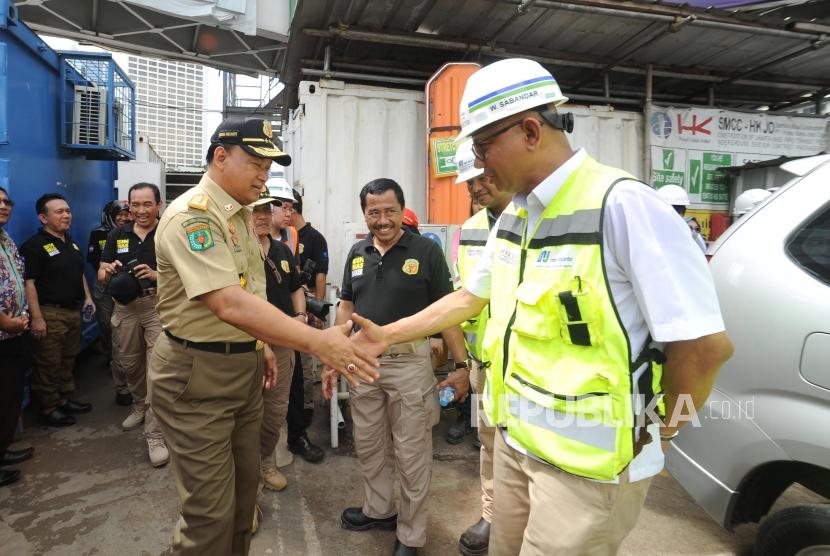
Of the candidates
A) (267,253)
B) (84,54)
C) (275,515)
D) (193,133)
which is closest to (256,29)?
A: (84,54)

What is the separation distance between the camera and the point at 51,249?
4051 millimetres

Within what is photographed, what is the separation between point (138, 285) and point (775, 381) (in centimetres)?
391

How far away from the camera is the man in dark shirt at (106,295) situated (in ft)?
15.2

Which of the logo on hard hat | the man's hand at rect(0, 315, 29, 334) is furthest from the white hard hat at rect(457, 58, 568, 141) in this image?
the logo on hard hat

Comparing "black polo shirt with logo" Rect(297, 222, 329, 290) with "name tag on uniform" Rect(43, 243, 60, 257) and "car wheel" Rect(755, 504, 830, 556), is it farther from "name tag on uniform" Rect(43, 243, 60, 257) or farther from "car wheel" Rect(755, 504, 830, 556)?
"car wheel" Rect(755, 504, 830, 556)

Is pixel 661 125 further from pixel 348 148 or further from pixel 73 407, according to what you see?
pixel 73 407

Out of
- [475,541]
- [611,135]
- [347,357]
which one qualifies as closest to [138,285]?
[347,357]

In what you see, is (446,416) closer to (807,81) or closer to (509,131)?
(509,131)

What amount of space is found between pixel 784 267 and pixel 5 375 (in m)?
4.41

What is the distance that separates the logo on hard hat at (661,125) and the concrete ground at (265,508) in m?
4.16

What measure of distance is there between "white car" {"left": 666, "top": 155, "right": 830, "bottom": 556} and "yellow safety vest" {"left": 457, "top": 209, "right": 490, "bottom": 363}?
111 centimetres

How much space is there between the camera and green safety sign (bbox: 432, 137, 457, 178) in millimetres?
4883

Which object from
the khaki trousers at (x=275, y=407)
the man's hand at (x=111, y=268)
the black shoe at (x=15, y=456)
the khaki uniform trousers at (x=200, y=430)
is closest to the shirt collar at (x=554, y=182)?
the khaki uniform trousers at (x=200, y=430)

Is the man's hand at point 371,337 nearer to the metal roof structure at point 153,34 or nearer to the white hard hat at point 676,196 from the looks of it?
the white hard hat at point 676,196
